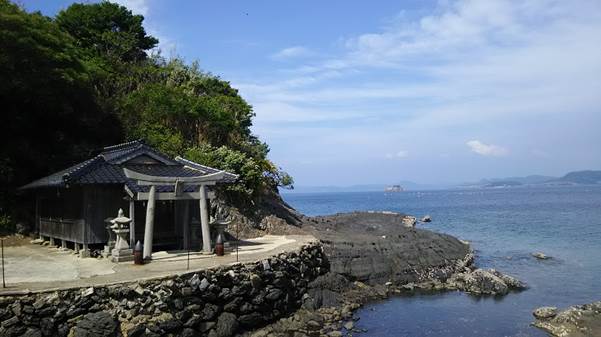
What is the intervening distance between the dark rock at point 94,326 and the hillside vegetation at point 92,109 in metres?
14.2

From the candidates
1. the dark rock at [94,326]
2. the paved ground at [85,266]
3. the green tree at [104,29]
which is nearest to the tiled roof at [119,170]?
the paved ground at [85,266]

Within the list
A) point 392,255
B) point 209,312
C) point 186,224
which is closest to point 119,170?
point 186,224

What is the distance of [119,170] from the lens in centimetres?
1936

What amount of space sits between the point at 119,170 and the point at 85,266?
424 centimetres

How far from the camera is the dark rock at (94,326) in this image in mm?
12984

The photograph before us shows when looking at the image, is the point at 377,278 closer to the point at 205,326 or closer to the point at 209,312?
the point at 209,312

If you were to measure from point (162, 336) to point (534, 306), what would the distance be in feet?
51.6

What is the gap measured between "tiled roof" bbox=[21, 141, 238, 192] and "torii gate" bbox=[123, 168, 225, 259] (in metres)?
0.54

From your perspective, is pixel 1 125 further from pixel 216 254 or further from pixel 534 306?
pixel 534 306

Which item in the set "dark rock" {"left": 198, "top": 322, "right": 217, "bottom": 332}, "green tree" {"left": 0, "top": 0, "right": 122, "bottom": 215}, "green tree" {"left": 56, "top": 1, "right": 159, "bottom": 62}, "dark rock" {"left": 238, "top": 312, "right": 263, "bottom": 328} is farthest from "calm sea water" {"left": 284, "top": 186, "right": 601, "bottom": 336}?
"green tree" {"left": 56, "top": 1, "right": 159, "bottom": 62}

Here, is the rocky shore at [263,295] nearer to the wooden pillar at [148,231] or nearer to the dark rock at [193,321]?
the dark rock at [193,321]

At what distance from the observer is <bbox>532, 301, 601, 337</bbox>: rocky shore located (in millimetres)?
17062

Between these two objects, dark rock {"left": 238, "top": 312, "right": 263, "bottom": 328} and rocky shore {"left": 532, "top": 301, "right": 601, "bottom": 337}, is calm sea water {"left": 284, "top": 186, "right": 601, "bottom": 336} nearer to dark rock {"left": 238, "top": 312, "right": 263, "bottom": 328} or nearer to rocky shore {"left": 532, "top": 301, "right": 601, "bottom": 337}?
rocky shore {"left": 532, "top": 301, "right": 601, "bottom": 337}

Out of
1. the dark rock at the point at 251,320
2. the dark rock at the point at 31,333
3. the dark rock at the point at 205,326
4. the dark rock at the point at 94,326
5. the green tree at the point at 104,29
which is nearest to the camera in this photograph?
the dark rock at the point at 31,333
